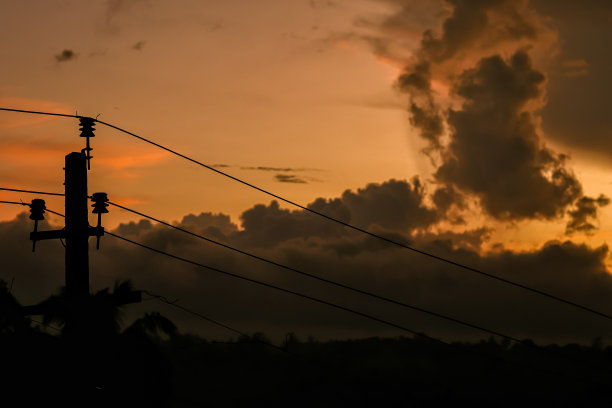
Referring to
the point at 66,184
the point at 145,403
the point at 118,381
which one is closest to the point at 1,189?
the point at 66,184

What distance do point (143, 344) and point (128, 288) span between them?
3193 millimetres

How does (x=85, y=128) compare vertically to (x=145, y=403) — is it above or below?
above

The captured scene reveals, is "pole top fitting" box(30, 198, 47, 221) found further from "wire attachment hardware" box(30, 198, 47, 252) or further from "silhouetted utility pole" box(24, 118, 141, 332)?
"silhouetted utility pole" box(24, 118, 141, 332)

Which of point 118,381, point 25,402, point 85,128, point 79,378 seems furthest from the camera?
point 118,381

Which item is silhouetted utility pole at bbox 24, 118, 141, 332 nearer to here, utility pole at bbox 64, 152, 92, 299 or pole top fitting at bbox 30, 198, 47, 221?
utility pole at bbox 64, 152, 92, 299

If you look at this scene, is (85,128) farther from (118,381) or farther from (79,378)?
(118,381)

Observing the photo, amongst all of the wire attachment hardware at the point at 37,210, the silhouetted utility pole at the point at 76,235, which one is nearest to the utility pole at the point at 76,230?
the silhouetted utility pole at the point at 76,235

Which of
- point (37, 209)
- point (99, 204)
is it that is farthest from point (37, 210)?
point (99, 204)

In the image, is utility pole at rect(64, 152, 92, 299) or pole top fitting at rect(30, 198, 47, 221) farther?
pole top fitting at rect(30, 198, 47, 221)

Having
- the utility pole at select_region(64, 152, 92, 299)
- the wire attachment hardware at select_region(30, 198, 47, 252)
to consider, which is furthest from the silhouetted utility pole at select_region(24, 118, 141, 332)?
the wire attachment hardware at select_region(30, 198, 47, 252)

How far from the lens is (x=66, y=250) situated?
22312 millimetres

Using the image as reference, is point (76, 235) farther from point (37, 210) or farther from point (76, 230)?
point (37, 210)

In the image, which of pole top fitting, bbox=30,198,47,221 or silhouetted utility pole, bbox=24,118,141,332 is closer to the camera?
silhouetted utility pole, bbox=24,118,141,332

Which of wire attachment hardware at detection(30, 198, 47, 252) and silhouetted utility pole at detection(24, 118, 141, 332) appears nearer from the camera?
silhouetted utility pole at detection(24, 118, 141, 332)
